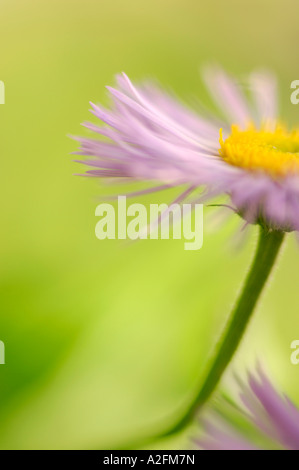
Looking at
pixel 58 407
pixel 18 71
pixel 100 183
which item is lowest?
pixel 58 407

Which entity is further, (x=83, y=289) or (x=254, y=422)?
(x=83, y=289)

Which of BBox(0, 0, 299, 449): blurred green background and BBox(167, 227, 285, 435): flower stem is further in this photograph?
BBox(0, 0, 299, 449): blurred green background

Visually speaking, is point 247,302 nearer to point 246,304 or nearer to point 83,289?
point 246,304

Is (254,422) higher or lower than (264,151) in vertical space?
lower

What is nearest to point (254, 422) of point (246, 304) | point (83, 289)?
point (246, 304)

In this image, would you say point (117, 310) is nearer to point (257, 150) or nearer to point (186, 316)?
point (186, 316)
